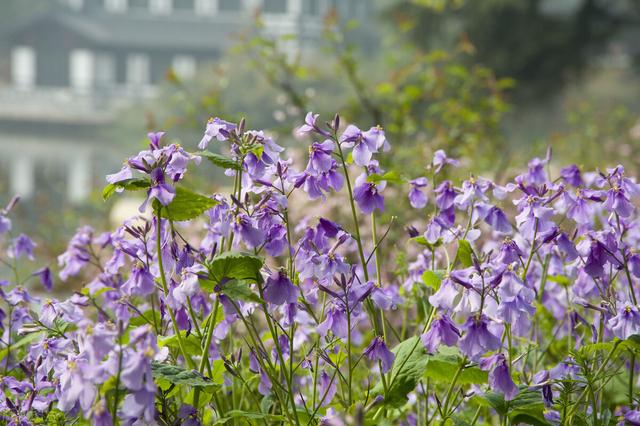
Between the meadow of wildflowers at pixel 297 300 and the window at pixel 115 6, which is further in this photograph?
the window at pixel 115 6

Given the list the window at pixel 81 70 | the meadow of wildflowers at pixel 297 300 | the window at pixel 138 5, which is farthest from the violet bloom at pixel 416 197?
the window at pixel 138 5

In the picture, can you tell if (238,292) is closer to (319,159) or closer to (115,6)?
(319,159)

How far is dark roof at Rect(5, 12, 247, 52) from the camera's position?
29.8 meters

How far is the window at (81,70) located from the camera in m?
30.1

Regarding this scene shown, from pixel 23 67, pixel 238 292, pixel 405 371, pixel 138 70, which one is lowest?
pixel 23 67

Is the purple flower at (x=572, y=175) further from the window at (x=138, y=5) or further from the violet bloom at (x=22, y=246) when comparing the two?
the window at (x=138, y=5)

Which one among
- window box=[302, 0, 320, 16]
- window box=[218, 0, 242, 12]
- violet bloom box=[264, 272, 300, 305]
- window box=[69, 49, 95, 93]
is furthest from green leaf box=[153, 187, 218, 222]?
window box=[218, 0, 242, 12]

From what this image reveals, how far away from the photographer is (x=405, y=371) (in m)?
1.07

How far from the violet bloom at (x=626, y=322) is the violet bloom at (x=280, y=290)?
417 millimetres

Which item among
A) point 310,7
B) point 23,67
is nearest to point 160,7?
point 310,7

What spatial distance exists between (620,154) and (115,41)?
88.8 ft

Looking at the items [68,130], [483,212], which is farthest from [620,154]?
[68,130]

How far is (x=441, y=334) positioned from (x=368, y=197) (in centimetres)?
24

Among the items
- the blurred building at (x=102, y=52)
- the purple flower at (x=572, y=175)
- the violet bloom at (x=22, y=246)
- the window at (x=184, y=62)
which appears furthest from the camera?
the window at (x=184, y=62)
